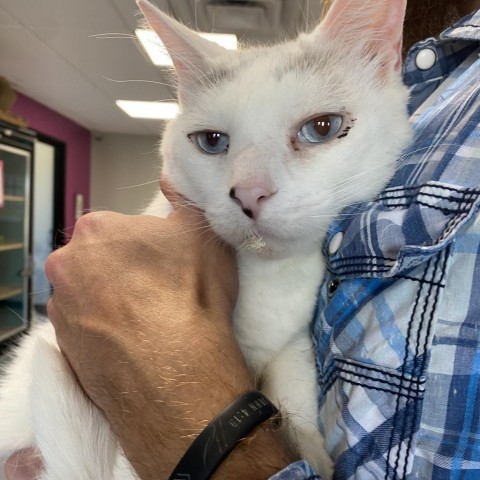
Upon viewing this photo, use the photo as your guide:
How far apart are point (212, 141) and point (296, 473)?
1.77 feet

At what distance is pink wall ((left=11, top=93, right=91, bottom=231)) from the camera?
5345mm

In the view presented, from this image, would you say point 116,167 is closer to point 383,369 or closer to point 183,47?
point 183,47

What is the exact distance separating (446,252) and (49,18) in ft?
10.3

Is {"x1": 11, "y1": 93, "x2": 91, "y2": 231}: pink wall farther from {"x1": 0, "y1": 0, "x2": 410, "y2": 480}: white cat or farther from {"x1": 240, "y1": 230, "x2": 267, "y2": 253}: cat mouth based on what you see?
{"x1": 240, "y1": 230, "x2": 267, "y2": 253}: cat mouth

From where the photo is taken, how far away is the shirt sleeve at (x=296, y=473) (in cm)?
53

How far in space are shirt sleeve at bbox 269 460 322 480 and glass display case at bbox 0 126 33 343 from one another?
4188 mm

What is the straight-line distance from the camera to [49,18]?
293cm

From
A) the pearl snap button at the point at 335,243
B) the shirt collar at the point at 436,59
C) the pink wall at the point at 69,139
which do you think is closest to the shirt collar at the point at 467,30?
the shirt collar at the point at 436,59

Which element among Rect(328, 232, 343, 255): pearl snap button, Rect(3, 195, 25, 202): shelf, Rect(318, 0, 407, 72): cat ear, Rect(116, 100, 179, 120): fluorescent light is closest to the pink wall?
Rect(116, 100, 179, 120): fluorescent light

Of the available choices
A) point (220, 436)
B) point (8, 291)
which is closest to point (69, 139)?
point (8, 291)

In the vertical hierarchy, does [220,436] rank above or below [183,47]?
below

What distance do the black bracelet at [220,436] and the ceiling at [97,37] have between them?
1080 millimetres

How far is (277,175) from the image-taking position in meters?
0.67

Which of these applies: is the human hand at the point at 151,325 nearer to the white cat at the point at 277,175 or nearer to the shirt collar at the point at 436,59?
the white cat at the point at 277,175
